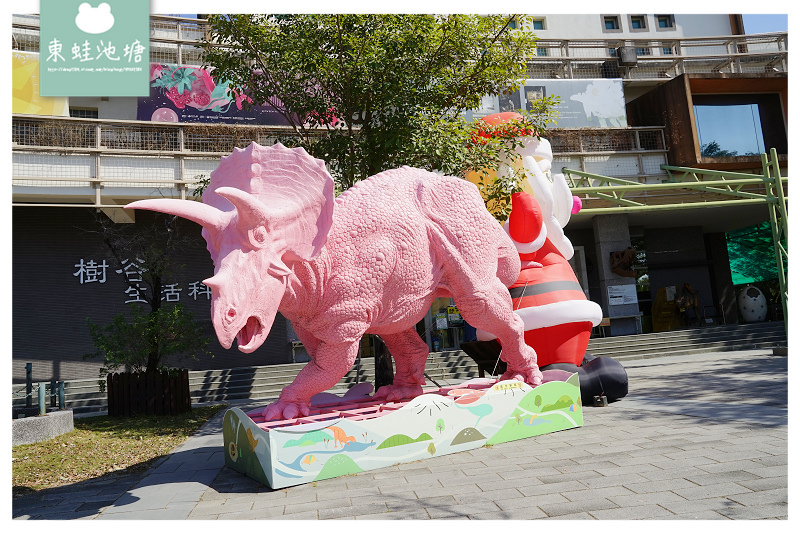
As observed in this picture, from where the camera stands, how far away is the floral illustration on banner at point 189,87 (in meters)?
14.0

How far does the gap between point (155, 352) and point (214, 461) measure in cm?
509

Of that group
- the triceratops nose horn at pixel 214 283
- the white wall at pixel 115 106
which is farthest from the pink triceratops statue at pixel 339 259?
the white wall at pixel 115 106

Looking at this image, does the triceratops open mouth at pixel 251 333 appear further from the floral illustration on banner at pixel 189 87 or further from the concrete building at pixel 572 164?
the floral illustration on banner at pixel 189 87

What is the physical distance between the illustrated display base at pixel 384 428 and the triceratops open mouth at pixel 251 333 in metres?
0.62

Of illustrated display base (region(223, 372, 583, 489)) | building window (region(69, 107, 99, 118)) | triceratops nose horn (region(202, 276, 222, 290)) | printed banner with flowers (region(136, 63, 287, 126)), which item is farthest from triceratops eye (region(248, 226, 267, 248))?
building window (region(69, 107, 99, 118))

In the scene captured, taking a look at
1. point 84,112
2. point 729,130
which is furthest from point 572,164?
point 84,112

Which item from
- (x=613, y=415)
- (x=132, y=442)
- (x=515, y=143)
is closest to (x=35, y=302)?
(x=132, y=442)

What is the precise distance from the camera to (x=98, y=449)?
6457mm

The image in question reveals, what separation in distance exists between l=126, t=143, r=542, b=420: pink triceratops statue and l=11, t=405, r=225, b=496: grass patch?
2.29 meters

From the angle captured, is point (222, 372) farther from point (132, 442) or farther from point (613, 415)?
point (613, 415)

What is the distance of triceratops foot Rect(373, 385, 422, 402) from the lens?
17.1 feet

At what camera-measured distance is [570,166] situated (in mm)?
15984

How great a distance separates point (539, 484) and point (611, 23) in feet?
72.7

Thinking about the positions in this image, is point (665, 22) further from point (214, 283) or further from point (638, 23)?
point (214, 283)
